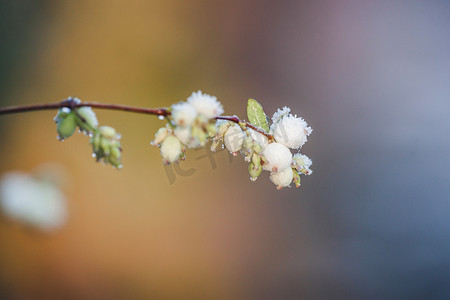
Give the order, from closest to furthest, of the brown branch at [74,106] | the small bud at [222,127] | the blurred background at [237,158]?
the brown branch at [74,106] → the small bud at [222,127] → the blurred background at [237,158]

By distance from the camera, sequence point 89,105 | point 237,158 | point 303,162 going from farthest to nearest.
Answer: point 237,158 < point 303,162 < point 89,105

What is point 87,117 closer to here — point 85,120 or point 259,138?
point 85,120

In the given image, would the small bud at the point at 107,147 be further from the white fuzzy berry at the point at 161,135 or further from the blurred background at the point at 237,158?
the blurred background at the point at 237,158

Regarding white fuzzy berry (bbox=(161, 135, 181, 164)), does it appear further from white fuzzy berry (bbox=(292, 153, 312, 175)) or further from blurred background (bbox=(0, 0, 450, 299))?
blurred background (bbox=(0, 0, 450, 299))

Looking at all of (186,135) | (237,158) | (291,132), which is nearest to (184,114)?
(186,135)

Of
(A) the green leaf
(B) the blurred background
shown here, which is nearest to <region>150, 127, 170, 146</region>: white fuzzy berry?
(A) the green leaf

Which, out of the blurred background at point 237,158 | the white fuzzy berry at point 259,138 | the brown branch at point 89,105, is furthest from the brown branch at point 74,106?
the blurred background at point 237,158

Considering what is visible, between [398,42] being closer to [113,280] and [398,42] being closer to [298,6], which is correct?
[298,6]
